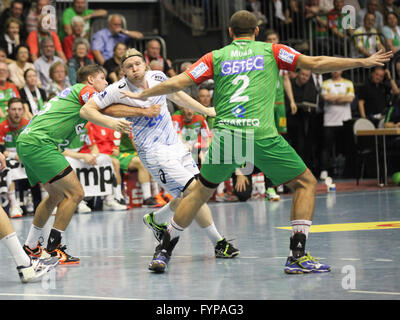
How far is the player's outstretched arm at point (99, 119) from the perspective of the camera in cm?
632

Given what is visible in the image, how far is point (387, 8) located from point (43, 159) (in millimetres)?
12446

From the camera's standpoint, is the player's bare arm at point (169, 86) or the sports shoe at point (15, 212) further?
the sports shoe at point (15, 212)

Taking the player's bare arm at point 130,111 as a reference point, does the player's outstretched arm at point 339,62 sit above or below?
above

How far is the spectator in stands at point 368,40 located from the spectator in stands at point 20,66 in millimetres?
6989

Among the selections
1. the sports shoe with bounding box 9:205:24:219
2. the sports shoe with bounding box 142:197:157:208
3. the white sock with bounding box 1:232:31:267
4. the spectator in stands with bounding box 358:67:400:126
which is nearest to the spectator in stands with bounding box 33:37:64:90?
the sports shoe with bounding box 9:205:24:219

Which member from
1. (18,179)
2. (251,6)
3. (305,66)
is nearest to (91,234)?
(18,179)

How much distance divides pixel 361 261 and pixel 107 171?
6.71 m

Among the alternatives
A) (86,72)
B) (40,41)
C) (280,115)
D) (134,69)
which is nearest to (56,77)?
(40,41)

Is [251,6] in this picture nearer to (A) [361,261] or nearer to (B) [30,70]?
(B) [30,70]

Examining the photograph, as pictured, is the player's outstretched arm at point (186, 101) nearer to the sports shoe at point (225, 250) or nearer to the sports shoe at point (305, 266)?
the sports shoe at point (225, 250)

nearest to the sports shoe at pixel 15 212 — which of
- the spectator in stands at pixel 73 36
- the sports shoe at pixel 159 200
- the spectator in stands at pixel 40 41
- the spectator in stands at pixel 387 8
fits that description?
the sports shoe at pixel 159 200

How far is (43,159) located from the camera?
7074 millimetres
